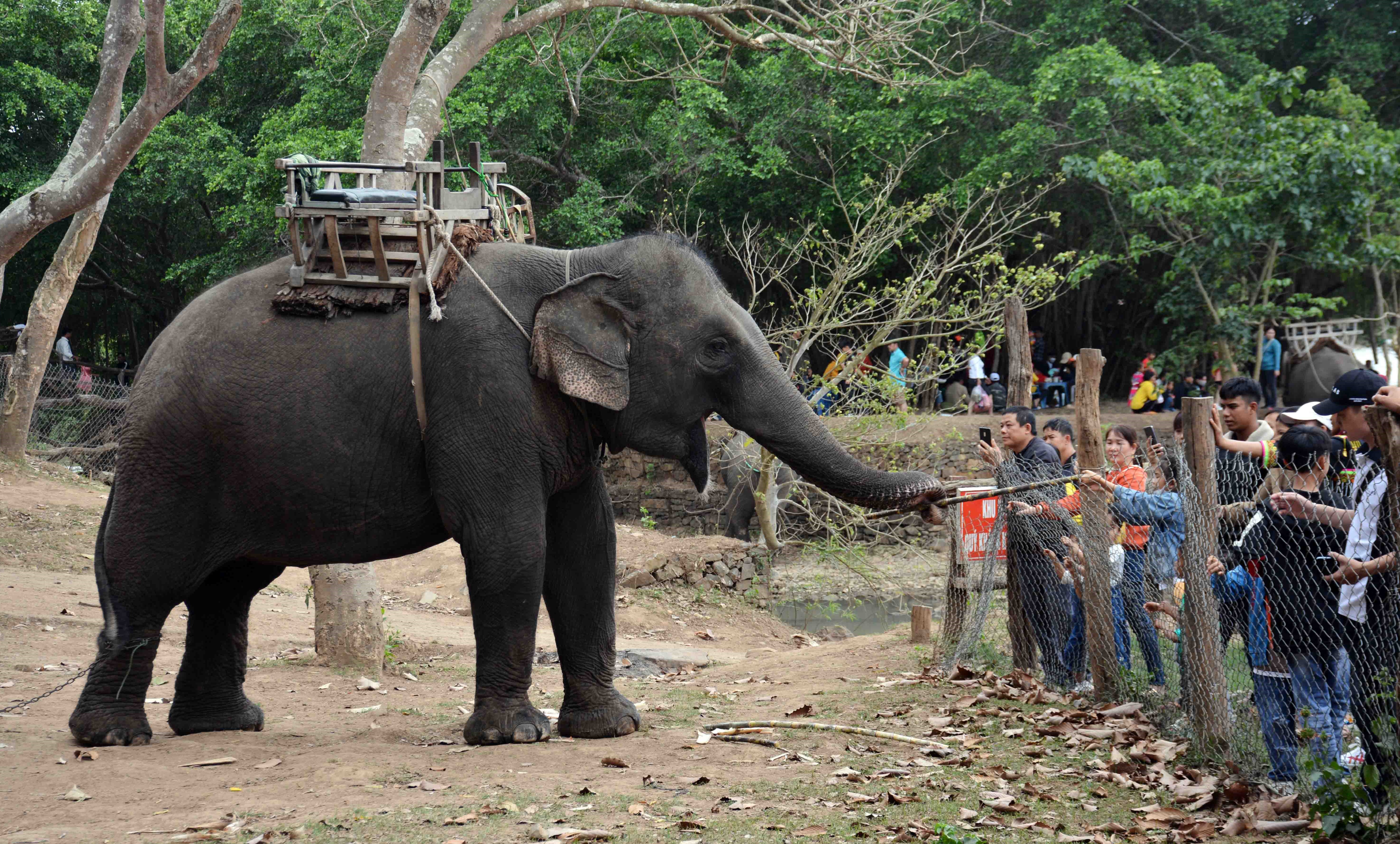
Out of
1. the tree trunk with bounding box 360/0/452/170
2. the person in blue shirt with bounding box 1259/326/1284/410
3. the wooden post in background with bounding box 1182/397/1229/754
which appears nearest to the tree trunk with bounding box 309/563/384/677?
→ the tree trunk with bounding box 360/0/452/170

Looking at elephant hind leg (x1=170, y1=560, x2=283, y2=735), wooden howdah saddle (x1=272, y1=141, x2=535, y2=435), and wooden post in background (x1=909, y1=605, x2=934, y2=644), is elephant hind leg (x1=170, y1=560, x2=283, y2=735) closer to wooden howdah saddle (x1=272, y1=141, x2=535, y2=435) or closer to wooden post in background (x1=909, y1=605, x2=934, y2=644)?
wooden howdah saddle (x1=272, y1=141, x2=535, y2=435)

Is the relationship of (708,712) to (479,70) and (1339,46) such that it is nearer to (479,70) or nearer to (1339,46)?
(479,70)

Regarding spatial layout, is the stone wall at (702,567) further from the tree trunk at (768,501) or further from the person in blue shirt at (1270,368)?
the person in blue shirt at (1270,368)

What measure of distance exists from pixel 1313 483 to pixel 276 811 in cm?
433

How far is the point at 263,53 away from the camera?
2344 centimetres

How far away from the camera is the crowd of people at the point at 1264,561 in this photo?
185 inches

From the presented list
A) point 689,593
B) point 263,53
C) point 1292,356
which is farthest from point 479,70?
point 1292,356

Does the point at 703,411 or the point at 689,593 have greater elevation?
the point at 703,411

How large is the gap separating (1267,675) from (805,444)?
7.38 ft

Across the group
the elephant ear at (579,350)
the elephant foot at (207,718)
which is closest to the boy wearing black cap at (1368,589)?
the elephant ear at (579,350)

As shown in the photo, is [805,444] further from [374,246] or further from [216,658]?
[216,658]

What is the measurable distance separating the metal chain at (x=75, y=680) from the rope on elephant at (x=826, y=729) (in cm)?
282

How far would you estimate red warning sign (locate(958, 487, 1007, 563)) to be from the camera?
28.2 ft

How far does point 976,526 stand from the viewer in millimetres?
8648
